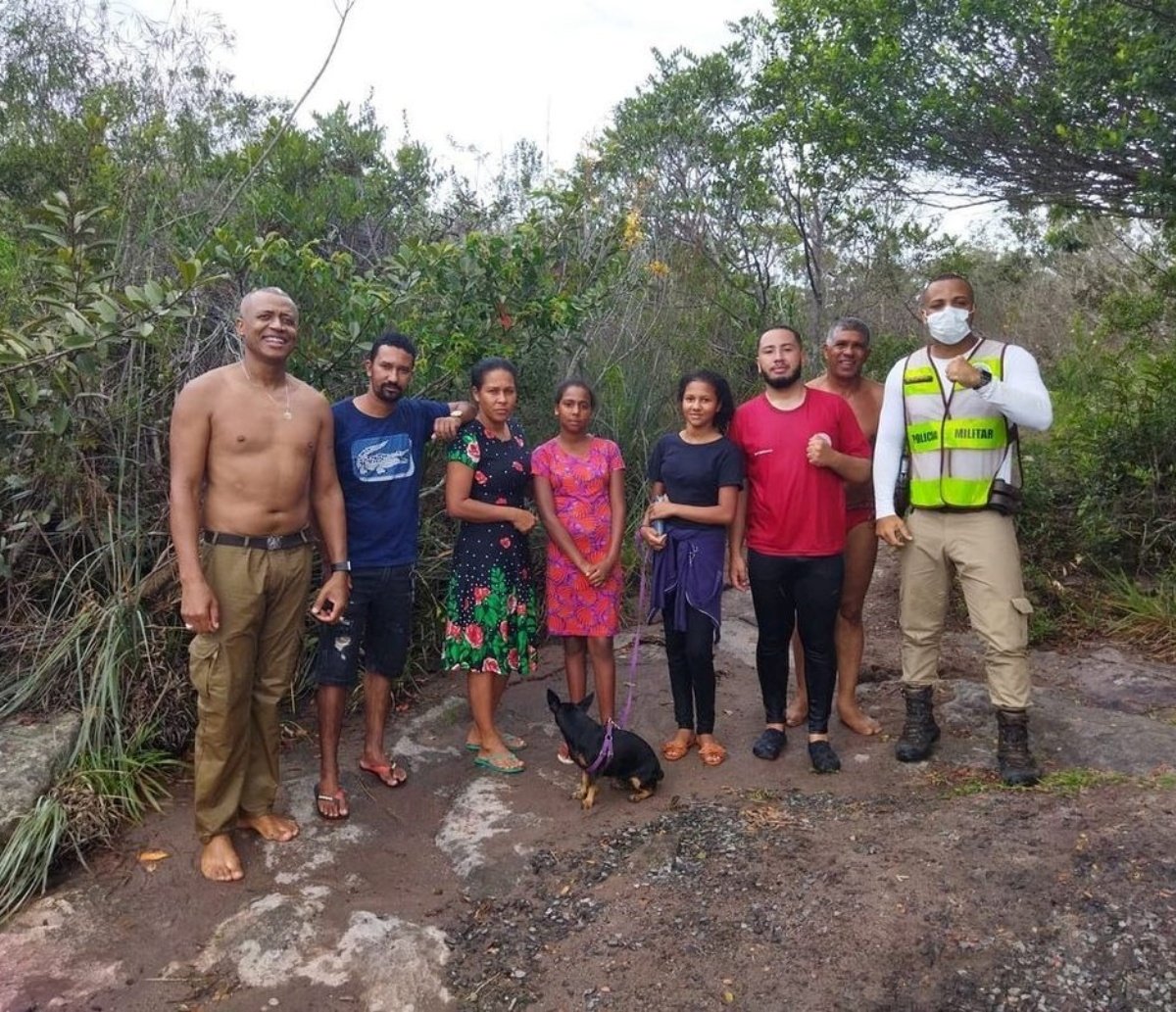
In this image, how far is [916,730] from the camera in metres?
3.86

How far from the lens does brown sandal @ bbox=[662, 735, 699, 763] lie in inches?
158

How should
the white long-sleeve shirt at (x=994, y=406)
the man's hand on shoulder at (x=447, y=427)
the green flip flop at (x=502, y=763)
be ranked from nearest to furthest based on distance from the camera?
the white long-sleeve shirt at (x=994, y=406) → the man's hand on shoulder at (x=447, y=427) → the green flip flop at (x=502, y=763)

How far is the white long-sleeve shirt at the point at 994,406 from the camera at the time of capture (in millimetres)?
3291

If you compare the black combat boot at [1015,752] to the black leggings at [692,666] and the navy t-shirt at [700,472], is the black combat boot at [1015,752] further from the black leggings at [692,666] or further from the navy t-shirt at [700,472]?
the navy t-shirt at [700,472]

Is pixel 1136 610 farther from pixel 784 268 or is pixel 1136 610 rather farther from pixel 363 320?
pixel 784 268

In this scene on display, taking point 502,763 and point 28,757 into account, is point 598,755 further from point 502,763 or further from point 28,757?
point 28,757

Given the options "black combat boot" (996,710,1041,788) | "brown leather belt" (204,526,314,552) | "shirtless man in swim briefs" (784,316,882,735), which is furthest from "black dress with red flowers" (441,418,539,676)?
"black combat boot" (996,710,1041,788)

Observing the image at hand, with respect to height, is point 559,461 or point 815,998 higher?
point 559,461

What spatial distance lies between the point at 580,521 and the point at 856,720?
1.60 meters

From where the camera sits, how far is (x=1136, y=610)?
18.1 feet

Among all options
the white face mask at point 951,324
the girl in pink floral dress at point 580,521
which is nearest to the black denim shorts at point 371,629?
the girl in pink floral dress at point 580,521

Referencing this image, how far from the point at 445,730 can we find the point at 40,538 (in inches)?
82.0

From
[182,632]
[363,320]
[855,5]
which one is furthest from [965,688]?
[855,5]

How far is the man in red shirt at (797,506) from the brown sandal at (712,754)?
15.4 inches
